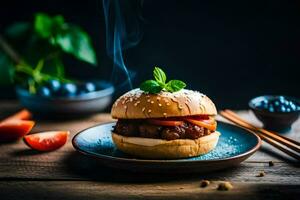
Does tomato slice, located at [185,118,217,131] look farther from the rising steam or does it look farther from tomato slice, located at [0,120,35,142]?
the rising steam

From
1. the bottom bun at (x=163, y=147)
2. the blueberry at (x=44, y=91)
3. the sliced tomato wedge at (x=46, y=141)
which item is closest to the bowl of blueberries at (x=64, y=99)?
the blueberry at (x=44, y=91)

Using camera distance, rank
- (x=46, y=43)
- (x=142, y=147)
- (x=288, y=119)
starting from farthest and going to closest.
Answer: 1. (x=46, y=43)
2. (x=288, y=119)
3. (x=142, y=147)

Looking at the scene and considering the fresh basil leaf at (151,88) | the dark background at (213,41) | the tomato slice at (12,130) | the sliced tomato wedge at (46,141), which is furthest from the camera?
the dark background at (213,41)

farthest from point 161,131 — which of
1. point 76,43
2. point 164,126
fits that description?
point 76,43

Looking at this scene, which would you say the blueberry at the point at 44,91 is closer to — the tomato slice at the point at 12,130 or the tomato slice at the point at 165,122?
the tomato slice at the point at 12,130

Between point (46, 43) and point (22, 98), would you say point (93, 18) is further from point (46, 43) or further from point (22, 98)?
point (22, 98)

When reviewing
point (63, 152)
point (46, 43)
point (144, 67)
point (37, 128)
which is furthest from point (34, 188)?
point (144, 67)

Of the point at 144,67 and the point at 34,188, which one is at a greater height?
the point at 144,67
